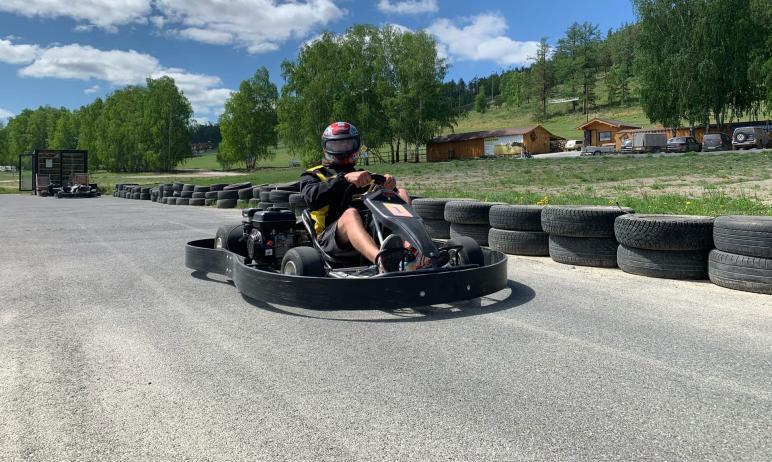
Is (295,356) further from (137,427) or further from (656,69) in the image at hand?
(656,69)

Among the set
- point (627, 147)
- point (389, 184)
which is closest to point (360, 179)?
point (389, 184)

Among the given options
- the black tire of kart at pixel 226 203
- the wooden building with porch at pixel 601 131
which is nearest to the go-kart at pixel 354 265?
the black tire of kart at pixel 226 203

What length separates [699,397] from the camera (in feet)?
9.03

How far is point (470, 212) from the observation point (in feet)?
25.3

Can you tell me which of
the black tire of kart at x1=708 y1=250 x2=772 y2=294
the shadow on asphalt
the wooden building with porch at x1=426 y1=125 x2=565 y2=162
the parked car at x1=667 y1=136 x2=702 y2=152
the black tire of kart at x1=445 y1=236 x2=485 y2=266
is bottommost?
the shadow on asphalt

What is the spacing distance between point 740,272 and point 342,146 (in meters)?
3.66

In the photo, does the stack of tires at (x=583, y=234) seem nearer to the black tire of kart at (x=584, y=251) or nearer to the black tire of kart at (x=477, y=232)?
the black tire of kart at (x=584, y=251)

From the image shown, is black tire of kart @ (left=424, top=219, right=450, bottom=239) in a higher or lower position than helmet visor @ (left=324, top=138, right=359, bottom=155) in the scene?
lower

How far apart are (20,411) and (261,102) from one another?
74061mm

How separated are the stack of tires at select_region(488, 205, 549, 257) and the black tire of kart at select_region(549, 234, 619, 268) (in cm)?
30

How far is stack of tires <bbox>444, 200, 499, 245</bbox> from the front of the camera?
765 cm

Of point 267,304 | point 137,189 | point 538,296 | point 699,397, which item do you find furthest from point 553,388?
point 137,189

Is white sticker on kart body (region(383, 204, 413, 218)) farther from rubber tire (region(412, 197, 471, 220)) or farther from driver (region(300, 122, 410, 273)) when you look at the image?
rubber tire (region(412, 197, 471, 220))

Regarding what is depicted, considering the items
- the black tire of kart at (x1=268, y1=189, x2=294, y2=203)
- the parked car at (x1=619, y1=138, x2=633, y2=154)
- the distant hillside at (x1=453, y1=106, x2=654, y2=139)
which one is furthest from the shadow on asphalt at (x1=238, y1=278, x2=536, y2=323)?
the distant hillside at (x1=453, y1=106, x2=654, y2=139)
